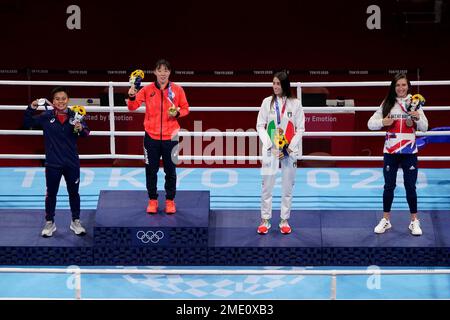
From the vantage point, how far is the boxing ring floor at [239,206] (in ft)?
24.5

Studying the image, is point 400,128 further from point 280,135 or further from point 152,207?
point 152,207

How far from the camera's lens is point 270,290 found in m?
7.48

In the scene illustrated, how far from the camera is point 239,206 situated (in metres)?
9.06

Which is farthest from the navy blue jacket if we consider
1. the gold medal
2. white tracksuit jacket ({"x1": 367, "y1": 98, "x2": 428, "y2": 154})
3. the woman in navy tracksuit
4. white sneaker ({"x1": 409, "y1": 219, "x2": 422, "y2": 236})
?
white sneaker ({"x1": 409, "y1": 219, "x2": 422, "y2": 236})

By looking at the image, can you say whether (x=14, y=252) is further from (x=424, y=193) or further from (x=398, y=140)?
(x=424, y=193)

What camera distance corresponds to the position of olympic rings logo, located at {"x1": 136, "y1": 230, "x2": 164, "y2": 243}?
313 inches

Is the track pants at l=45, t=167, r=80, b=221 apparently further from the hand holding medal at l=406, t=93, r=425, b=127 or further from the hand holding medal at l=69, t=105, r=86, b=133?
the hand holding medal at l=406, t=93, r=425, b=127

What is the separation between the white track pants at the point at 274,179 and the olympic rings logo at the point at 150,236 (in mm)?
936

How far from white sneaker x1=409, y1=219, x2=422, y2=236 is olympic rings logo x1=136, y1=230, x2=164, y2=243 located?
2191 mm

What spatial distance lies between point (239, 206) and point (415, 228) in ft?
5.81

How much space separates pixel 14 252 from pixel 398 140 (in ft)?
11.3

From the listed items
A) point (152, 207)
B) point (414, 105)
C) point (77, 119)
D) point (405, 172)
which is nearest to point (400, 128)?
point (414, 105)

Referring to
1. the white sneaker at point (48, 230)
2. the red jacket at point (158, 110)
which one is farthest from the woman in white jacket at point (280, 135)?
the white sneaker at point (48, 230)
